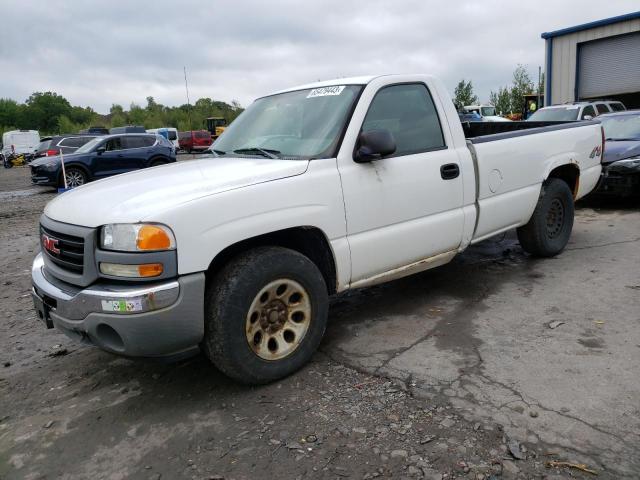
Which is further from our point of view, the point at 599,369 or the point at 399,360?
the point at 399,360

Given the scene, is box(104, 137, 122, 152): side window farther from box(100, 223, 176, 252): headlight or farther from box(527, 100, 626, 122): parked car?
box(100, 223, 176, 252): headlight

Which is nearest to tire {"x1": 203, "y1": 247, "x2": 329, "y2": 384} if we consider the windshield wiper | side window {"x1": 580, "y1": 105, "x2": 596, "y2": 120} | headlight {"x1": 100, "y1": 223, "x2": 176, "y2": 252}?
headlight {"x1": 100, "y1": 223, "x2": 176, "y2": 252}

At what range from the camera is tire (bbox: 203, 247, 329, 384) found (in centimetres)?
287

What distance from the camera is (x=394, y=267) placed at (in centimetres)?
376

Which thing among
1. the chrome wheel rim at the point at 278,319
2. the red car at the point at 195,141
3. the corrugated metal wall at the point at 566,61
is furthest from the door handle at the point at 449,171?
the red car at the point at 195,141

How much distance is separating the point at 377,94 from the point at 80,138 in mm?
20490

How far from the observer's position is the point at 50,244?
10.3ft

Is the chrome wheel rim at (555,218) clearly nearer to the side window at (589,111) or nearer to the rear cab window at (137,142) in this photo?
the side window at (589,111)

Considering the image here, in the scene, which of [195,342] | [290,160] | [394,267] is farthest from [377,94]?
[195,342]

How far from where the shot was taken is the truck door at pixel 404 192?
3463mm

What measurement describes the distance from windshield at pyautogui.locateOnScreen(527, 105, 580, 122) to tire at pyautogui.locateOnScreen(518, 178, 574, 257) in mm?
8553

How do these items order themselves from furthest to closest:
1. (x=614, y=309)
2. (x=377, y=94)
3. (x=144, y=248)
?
1. (x=614, y=309)
2. (x=377, y=94)
3. (x=144, y=248)

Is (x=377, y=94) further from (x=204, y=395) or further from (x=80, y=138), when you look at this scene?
(x=80, y=138)

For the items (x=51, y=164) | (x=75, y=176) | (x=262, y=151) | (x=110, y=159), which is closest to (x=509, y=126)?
(x=262, y=151)
